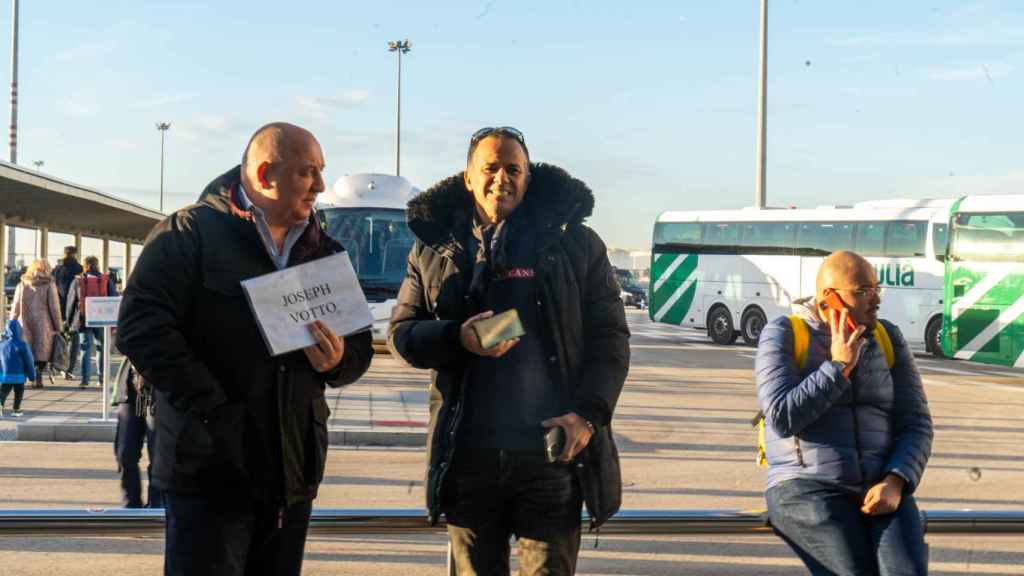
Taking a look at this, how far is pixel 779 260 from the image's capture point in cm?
2900

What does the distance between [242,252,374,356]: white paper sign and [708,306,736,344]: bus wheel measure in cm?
2808

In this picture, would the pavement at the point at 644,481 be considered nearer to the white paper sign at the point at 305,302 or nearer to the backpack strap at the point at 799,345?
the backpack strap at the point at 799,345

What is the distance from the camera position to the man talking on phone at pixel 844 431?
3.64 metres

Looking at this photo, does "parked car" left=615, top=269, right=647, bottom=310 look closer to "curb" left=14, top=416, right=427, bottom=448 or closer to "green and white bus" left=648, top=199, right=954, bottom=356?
"green and white bus" left=648, top=199, right=954, bottom=356

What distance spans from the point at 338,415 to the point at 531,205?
32.2 ft

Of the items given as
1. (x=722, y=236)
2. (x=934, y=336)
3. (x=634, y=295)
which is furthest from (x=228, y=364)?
(x=634, y=295)

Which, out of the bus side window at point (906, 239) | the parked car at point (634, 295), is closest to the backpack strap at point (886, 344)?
the bus side window at point (906, 239)

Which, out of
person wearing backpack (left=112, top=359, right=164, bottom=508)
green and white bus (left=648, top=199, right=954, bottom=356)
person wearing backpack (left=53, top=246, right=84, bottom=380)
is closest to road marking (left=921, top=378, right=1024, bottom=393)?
green and white bus (left=648, top=199, right=954, bottom=356)

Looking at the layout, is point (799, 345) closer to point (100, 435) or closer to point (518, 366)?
point (518, 366)

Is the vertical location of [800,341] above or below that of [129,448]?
above

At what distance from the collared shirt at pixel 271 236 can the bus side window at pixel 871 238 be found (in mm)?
24908

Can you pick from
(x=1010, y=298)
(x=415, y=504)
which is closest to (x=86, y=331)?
(x=415, y=504)

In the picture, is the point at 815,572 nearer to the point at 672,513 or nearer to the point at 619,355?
the point at 672,513

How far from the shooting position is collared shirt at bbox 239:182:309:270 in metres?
2.93
